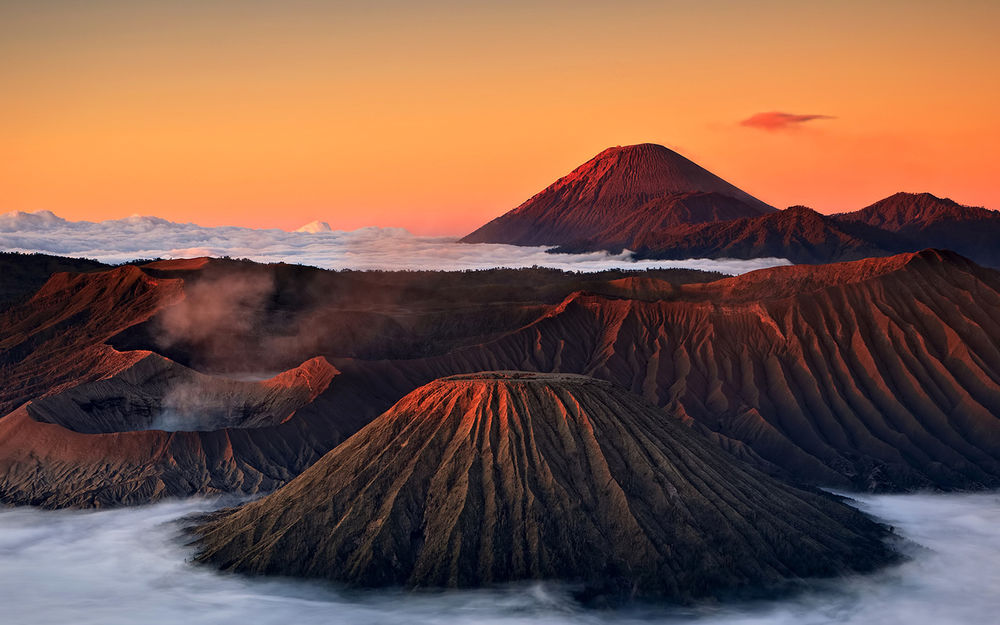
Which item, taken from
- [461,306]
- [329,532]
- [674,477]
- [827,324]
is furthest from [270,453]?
[461,306]

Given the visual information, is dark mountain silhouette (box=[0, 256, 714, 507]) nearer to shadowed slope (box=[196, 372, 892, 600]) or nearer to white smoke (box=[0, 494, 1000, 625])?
white smoke (box=[0, 494, 1000, 625])

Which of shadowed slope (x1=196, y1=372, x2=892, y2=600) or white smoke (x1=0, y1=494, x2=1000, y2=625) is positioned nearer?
white smoke (x1=0, y1=494, x2=1000, y2=625)

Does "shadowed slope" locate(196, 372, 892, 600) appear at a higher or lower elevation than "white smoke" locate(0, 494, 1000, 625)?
higher

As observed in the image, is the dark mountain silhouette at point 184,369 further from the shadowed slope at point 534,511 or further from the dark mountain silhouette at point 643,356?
the shadowed slope at point 534,511

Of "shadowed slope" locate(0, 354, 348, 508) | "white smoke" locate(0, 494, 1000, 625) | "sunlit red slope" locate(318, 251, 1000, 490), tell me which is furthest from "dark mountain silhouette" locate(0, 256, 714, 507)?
"white smoke" locate(0, 494, 1000, 625)

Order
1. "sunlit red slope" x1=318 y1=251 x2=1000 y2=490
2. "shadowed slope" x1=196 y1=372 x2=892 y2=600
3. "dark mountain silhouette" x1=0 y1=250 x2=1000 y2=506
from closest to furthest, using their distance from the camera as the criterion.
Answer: "shadowed slope" x1=196 y1=372 x2=892 y2=600 → "dark mountain silhouette" x1=0 y1=250 x2=1000 y2=506 → "sunlit red slope" x1=318 y1=251 x2=1000 y2=490

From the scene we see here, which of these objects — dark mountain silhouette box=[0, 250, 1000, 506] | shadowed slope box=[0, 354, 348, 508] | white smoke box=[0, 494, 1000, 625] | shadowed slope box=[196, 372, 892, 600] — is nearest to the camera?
white smoke box=[0, 494, 1000, 625]

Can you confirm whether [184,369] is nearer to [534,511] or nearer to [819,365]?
[534,511]

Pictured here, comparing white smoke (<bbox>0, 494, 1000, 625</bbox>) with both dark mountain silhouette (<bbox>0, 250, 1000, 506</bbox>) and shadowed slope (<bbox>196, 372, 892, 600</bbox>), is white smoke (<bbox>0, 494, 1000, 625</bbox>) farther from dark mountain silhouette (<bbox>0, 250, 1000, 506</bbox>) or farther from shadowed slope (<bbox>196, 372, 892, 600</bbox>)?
dark mountain silhouette (<bbox>0, 250, 1000, 506</bbox>)

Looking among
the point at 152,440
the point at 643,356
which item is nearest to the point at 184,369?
the point at 152,440
